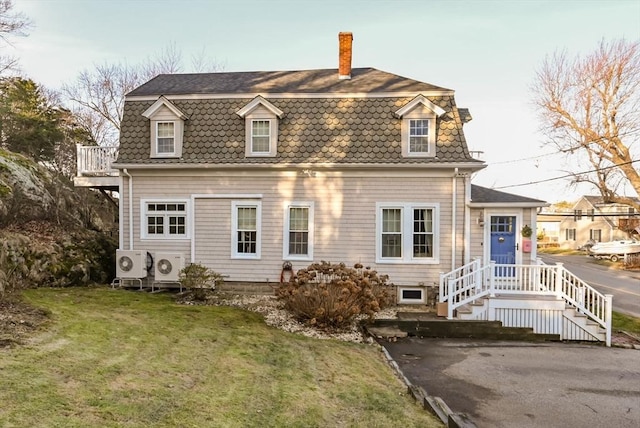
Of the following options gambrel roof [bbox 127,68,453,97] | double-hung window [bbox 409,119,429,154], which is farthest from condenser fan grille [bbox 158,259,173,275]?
double-hung window [bbox 409,119,429,154]

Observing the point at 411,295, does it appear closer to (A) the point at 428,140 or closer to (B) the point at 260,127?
(A) the point at 428,140

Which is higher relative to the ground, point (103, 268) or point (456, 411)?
point (103, 268)

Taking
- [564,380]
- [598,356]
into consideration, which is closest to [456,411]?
[564,380]

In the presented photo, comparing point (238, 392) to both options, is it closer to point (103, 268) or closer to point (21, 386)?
point (21, 386)

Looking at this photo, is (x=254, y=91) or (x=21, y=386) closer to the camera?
(x=21, y=386)

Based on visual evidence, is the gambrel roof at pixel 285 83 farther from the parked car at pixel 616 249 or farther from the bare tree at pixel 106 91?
the parked car at pixel 616 249

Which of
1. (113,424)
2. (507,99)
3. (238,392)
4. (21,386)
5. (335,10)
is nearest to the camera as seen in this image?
(113,424)

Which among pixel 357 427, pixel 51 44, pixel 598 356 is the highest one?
pixel 51 44

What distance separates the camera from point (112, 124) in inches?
1077

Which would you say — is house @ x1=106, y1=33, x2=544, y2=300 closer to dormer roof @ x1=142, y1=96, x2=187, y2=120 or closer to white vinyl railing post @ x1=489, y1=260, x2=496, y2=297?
dormer roof @ x1=142, y1=96, x2=187, y2=120

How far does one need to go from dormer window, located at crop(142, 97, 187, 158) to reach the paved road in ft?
54.2

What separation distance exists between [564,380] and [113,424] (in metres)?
6.92

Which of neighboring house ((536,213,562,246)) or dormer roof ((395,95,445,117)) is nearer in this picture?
dormer roof ((395,95,445,117))

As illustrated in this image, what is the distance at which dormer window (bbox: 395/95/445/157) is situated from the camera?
11.7 meters
